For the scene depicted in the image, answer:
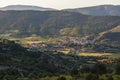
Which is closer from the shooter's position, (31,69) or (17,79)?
(17,79)

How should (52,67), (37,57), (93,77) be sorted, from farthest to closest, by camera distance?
(37,57) → (52,67) → (93,77)

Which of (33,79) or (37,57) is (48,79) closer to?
(33,79)

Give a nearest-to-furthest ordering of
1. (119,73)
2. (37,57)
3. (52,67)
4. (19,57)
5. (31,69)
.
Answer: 1. (119,73)
2. (31,69)
3. (52,67)
4. (19,57)
5. (37,57)

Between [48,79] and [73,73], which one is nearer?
[48,79]

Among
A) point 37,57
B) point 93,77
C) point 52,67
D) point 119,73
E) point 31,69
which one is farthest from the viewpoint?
point 37,57

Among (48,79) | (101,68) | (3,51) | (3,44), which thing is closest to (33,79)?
(48,79)

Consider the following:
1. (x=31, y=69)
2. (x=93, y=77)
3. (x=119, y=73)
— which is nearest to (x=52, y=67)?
(x=31, y=69)

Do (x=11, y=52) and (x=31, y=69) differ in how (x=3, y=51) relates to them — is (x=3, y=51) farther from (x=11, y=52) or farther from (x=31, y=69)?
(x=31, y=69)

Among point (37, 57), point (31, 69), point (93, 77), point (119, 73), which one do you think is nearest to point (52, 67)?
point (31, 69)

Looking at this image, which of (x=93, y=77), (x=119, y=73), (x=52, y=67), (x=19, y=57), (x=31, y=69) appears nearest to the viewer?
(x=93, y=77)
